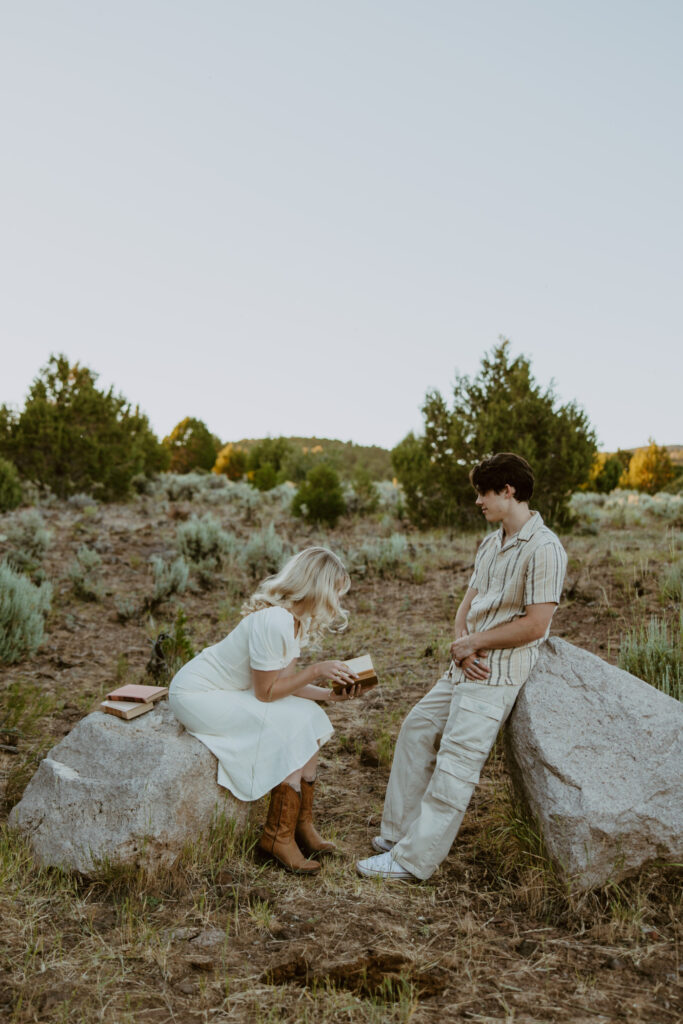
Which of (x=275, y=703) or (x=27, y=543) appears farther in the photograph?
(x=27, y=543)

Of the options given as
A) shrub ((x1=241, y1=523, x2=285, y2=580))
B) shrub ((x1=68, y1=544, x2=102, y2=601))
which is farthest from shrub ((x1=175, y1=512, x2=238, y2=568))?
shrub ((x1=68, y1=544, x2=102, y2=601))

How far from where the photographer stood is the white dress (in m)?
3.30

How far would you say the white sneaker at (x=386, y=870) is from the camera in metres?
3.17

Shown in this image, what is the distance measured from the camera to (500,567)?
3.34 m

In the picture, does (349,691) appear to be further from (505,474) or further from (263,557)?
(263,557)

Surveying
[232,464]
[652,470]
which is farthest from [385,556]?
[232,464]

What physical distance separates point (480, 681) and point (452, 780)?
0.43 metres

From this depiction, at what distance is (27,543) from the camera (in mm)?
8742

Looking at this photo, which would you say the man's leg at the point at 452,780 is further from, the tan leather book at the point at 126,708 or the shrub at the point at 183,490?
the shrub at the point at 183,490

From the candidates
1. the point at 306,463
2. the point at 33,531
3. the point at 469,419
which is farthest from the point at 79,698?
the point at 306,463

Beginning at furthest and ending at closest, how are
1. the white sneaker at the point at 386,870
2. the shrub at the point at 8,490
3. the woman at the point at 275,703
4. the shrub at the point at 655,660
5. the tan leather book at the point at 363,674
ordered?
the shrub at the point at 8,490
the shrub at the point at 655,660
the tan leather book at the point at 363,674
the woman at the point at 275,703
the white sneaker at the point at 386,870

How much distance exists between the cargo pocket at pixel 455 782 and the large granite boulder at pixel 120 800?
0.95 metres

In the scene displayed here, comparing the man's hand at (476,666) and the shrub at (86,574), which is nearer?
the man's hand at (476,666)

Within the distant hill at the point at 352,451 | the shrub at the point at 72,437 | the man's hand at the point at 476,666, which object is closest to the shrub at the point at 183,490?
the shrub at the point at 72,437
